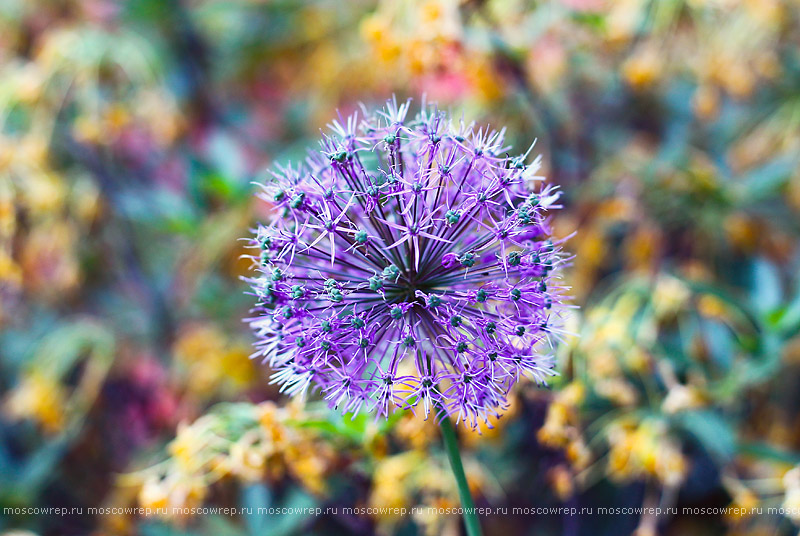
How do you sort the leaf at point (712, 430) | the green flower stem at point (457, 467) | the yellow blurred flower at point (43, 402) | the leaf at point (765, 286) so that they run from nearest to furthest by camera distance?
1. the green flower stem at point (457, 467)
2. the leaf at point (712, 430)
3. the leaf at point (765, 286)
4. the yellow blurred flower at point (43, 402)

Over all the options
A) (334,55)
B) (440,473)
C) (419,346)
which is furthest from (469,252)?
(334,55)

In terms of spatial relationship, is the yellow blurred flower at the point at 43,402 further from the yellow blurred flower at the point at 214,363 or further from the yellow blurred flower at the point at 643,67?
the yellow blurred flower at the point at 643,67

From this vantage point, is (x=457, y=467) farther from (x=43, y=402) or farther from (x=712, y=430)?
(x=43, y=402)

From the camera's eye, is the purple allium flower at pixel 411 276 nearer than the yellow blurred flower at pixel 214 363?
Yes

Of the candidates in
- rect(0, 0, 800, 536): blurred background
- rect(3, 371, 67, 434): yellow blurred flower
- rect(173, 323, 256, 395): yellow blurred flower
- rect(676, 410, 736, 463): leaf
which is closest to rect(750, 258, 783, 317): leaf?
rect(0, 0, 800, 536): blurred background

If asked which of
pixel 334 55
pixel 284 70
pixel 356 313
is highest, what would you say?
pixel 284 70

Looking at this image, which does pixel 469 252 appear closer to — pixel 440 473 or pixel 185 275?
pixel 440 473

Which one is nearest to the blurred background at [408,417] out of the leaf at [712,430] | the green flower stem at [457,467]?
the leaf at [712,430]

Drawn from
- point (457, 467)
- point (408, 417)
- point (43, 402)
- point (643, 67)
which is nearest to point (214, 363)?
point (43, 402)
